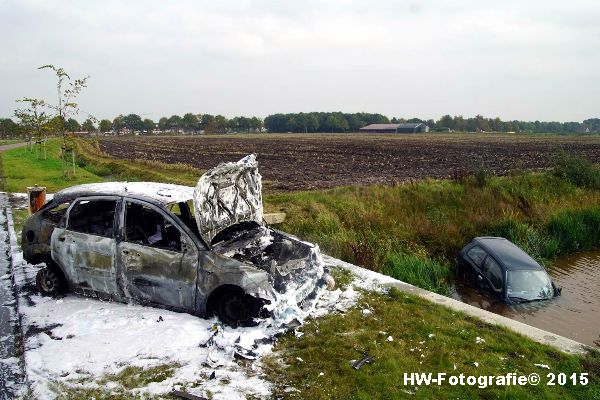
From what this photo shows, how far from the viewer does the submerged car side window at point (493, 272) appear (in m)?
9.20

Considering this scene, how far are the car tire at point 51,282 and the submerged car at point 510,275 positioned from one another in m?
8.00

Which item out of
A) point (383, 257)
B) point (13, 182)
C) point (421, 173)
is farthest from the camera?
point (421, 173)

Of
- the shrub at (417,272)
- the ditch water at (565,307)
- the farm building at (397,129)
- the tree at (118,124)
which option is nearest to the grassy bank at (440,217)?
the shrub at (417,272)

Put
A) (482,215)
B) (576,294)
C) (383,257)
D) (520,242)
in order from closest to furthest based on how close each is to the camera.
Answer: (576,294) → (383,257) → (520,242) → (482,215)

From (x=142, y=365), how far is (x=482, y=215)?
483 inches

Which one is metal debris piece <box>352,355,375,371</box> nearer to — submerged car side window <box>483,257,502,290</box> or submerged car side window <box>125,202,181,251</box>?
submerged car side window <box>125,202,181,251</box>

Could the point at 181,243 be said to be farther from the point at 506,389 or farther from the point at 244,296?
the point at 506,389

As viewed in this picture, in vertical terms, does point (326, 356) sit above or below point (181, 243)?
below

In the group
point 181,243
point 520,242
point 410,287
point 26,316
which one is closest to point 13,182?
point 26,316

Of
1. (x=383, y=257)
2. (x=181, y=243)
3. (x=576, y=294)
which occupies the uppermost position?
(x=181, y=243)

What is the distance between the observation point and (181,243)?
5.90 m

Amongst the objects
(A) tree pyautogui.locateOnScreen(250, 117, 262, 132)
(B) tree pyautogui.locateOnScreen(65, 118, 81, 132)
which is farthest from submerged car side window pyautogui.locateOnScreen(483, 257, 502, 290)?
(A) tree pyautogui.locateOnScreen(250, 117, 262, 132)

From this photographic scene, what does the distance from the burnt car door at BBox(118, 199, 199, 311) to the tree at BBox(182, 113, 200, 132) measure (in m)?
165

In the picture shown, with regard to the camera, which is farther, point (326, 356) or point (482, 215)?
point (482, 215)
